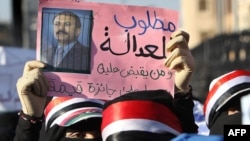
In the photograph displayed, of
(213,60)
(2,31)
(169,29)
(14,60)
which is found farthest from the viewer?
(2,31)

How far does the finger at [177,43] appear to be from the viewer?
3783 millimetres

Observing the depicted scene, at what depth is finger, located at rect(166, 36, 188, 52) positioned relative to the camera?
378 cm

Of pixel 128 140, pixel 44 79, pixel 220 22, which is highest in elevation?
pixel 220 22

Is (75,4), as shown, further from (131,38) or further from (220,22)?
(220,22)

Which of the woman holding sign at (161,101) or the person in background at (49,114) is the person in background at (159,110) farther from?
the person in background at (49,114)

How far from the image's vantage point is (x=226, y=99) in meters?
4.50

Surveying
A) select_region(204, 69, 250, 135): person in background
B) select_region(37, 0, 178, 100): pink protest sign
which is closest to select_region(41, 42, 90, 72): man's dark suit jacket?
select_region(37, 0, 178, 100): pink protest sign

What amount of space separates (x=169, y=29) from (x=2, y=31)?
151 feet

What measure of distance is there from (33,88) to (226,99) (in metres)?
1.03

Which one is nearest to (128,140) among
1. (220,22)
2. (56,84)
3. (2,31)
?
(56,84)

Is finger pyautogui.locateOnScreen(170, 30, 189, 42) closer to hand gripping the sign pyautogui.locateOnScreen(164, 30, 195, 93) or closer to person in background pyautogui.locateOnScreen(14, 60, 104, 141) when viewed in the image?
hand gripping the sign pyautogui.locateOnScreen(164, 30, 195, 93)

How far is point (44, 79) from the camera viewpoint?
3.89 meters

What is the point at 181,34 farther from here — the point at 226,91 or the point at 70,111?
the point at 70,111

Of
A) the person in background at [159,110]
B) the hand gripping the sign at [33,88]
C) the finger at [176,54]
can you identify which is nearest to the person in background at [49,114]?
the hand gripping the sign at [33,88]
